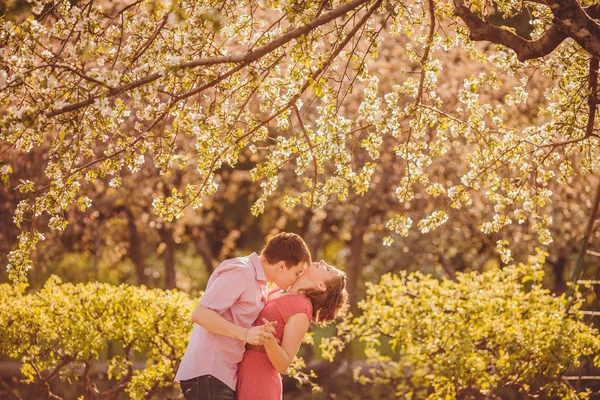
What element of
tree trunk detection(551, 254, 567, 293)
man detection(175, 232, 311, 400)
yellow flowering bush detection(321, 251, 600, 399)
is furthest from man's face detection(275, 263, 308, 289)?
tree trunk detection(551, 254, 567, 293)

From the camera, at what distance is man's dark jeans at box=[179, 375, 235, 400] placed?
4223mm

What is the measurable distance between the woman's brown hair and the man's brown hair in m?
0.23

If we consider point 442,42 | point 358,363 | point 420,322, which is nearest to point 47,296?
point 420,322

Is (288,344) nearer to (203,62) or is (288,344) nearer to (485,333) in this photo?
(203,62)

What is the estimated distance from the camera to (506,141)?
6.38m

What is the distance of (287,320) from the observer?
4410 millimetres

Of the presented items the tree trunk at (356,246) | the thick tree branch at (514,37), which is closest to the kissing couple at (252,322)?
the thick tree branch at (514,37)

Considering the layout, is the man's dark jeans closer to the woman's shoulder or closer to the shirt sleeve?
the shirt sleeve

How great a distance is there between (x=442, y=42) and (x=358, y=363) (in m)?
14.8

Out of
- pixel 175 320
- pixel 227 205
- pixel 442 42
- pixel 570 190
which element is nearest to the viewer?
pixel 442 42

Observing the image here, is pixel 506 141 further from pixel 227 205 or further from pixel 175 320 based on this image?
pixel 227 205

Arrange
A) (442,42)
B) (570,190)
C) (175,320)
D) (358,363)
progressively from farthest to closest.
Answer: (358,363), (570,190), (175,320), (442,42)

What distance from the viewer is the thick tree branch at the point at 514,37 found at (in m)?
4.86

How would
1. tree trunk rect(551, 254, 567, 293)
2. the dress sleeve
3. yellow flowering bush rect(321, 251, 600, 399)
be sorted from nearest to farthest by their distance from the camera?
the dress sleeve < yellow flowering bush rect(321, 251, 600, 399) < tree trunk rect(551, 254, 567, 293)
